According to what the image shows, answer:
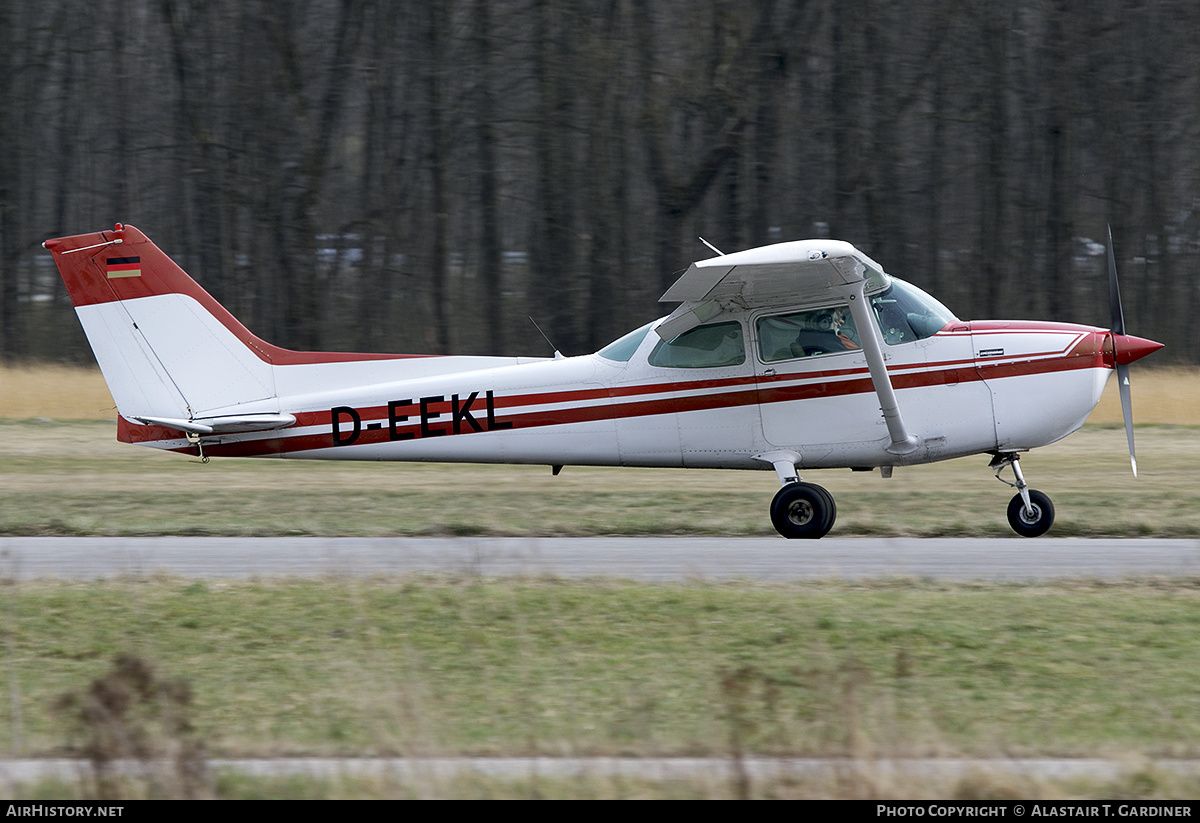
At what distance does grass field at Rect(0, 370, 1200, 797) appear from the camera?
4672 millimetres

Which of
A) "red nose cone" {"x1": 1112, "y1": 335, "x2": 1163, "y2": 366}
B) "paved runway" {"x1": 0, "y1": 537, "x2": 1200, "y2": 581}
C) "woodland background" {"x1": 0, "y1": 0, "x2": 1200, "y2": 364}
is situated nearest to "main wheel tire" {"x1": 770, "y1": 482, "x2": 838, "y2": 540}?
"paved runway" {"x1": 0, "y1": 537, "x2": 1200, "y2": 581}

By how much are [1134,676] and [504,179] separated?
20.3 metres

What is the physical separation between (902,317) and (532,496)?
488 centimetres

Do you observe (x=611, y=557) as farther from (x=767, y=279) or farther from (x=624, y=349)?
(x=767, y=279)

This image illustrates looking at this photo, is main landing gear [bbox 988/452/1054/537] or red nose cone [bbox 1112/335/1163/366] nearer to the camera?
red nose cone [bbox 1112/335/1163/366]

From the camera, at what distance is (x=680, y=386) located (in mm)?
10500

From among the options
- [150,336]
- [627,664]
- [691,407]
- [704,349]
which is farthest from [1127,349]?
[150,336]

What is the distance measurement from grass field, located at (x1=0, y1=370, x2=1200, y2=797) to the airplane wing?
212 centimetres

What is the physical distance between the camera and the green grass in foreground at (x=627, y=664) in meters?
4.87

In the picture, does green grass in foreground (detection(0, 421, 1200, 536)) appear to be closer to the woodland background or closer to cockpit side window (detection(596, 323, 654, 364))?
cockpit side window (detection(596, 323, 654, 364))

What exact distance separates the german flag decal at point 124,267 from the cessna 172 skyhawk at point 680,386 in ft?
0.04

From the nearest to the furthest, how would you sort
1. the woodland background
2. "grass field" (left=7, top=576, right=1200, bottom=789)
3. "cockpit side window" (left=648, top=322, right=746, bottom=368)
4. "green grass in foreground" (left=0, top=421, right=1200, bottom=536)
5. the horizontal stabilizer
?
"grass field" (left=7, top=576, right=1200, bottom=789) → "cockpit side window" (left=648, top=322, right=746, bottom=368) → the horizontal stabilizer → "green grass in foreground" (left=0, top=421, right=1200, bottom=536) → the woodland background

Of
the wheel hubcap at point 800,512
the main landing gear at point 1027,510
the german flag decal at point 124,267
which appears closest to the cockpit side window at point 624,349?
the wheel hubcap at point 800,512

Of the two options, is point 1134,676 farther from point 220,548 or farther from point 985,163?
point 985,163
